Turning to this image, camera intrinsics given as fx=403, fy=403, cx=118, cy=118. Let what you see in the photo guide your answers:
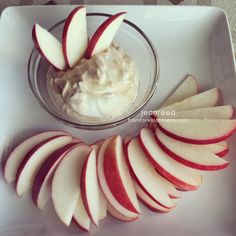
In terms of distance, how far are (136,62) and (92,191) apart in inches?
22.8

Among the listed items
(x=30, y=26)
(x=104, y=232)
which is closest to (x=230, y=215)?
(x=104, y=232)

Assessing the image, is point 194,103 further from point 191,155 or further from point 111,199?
point 111,199

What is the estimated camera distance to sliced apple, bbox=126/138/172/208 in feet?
4.26

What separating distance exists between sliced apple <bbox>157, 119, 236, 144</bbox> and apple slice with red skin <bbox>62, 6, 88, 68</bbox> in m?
0.38

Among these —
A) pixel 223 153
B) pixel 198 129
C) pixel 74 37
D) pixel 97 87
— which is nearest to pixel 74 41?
pixel 74 37

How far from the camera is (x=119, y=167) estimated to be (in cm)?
130

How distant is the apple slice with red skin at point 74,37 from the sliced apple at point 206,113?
0.37 meters

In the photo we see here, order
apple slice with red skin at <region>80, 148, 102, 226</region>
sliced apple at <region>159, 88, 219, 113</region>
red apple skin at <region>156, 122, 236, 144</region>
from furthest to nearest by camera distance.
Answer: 1. sliced apple at <region>159, 88, 219, 113</region>
2. red apple skin at <region>156, 122, 236, 144</region>
3. apple slice with red skin at <region>80, 148, 102, 226</region>

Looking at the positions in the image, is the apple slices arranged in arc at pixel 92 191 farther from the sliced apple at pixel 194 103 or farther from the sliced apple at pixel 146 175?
the sliced apple at pixel 194 103

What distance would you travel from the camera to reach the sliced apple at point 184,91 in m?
1.54

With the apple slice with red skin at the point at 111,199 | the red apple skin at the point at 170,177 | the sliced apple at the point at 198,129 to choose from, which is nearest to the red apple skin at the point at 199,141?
the sliced apple at the point at 198,129

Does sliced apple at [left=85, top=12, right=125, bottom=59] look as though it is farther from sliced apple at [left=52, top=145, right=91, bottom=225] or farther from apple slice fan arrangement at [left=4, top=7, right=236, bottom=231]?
sliced apple at [left=52, top=145, right=91, bottom=225]

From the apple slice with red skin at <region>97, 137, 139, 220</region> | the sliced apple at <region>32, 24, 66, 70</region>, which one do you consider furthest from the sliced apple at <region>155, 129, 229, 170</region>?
the sliced apple at <region>32, 24, 66, 70</region>

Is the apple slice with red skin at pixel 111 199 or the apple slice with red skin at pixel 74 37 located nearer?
the apple slice with red skin at pixel 111 199
